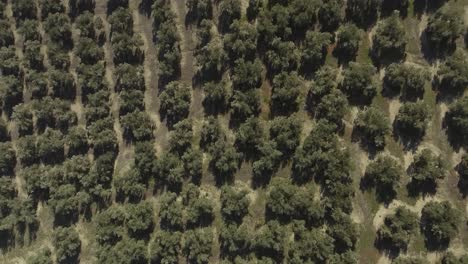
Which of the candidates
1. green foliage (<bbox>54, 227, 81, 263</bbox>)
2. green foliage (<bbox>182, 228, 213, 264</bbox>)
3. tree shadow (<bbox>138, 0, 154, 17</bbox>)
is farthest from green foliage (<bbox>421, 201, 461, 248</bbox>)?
green foliage (<bbox>54, 227, 81, 263</bbox>)

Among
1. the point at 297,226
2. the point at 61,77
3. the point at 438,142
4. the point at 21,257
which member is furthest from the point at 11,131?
the point at 438,142

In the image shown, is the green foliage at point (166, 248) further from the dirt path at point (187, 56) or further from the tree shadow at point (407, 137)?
the tree shadow at point (407, 137)

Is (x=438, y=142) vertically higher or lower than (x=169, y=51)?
lower

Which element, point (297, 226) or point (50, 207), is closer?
point (297, 226)

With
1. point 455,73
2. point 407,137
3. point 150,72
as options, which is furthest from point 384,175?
point 150,72

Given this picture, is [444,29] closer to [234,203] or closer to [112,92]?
[234,203]

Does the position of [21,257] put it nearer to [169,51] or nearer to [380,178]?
[169,51]

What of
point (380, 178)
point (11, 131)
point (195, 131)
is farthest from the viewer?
point (11, 131)

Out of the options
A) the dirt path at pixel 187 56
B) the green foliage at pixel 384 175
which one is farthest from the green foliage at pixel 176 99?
the green foliage at pixel 384 175
